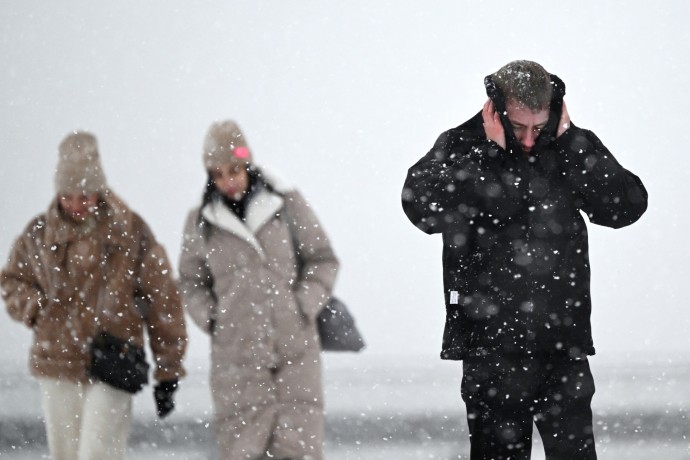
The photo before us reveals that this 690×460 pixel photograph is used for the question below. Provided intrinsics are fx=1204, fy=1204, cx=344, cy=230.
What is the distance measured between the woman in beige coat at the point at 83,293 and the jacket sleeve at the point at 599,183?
2.32 meters

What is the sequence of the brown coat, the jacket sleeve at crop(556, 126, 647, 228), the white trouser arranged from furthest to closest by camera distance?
1. the brown coat
2. the white trouser
3. the jacket sleeve at crop(556, 126, 647, 228)

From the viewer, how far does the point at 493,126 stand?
4.75 meters

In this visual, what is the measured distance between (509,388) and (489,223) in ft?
→ 2.13

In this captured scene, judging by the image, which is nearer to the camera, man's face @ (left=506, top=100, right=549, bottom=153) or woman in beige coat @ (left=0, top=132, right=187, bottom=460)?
man's face @ (left=506, top=100, right=549, bottom=153)

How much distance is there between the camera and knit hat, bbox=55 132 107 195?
5898 millimetres

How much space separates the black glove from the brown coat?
0.25 meters

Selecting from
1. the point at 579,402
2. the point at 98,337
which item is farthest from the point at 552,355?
the point at 98,337

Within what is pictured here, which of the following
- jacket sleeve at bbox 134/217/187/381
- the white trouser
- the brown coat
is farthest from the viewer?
jacket sleeve at bbox 134/217/187/381

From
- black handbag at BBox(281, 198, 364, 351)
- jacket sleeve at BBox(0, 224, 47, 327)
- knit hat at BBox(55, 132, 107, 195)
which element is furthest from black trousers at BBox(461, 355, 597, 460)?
jacket sleeve at BBox(0, 224, 47, 327)

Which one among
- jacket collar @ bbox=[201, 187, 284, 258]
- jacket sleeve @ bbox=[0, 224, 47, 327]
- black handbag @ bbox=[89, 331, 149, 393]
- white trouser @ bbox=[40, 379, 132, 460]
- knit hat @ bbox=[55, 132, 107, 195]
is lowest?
white trouser @ bbox=[40, 379, 132, 460]

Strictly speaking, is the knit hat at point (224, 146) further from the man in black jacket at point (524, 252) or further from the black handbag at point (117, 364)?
the man in black jacket at point (524, 252)

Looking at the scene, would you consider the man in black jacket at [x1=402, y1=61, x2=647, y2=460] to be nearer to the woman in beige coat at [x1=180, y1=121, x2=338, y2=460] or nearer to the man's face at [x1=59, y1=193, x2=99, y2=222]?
the woman in beige coat at [x1=180, y1=121, x2=338, y2=460]

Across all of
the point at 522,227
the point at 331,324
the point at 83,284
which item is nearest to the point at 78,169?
the point at 83,284

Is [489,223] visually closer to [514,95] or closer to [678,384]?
[514,95]
